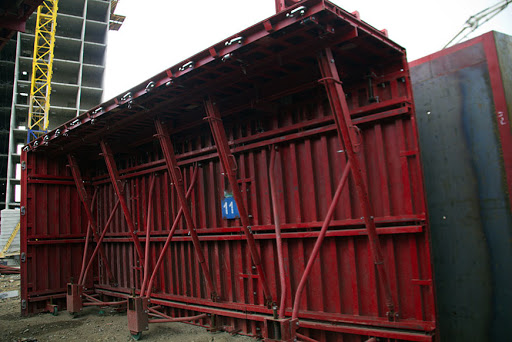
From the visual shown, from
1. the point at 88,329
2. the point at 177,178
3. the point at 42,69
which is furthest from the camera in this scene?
the point at 42,69

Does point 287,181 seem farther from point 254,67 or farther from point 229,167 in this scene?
point 254,67

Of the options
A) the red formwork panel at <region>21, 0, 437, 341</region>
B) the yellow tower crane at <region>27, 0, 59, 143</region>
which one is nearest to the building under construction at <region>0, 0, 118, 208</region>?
the yellow tower crane at <region>27, 0, 59, 143</region>

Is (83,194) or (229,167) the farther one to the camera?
(83,194)

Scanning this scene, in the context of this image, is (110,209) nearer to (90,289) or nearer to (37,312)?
(90,289)

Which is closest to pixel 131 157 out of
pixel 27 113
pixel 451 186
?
pixel 451 186

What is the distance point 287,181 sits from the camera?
7.37 metres

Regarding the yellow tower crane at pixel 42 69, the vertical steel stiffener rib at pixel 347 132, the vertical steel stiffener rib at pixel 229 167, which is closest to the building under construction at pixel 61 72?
the yellow tower crane at pixel 42 69

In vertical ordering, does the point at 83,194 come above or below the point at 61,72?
below

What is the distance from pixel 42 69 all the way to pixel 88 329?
37.0 meters

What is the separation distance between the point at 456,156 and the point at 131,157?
8.57 m

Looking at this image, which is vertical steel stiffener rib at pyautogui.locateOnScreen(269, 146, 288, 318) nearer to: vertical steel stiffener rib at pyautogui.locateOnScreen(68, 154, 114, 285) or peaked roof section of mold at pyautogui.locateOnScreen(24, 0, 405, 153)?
peaked roof section of mold at pyautogui.locateOnScreen(24, 0, 405, 153)

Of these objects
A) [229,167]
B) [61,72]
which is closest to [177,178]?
[229,167]

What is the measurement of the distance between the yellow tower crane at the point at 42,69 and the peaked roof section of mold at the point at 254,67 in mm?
33099

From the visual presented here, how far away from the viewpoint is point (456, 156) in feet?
19.8
